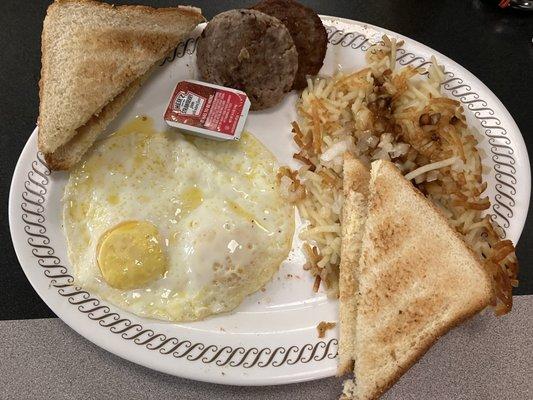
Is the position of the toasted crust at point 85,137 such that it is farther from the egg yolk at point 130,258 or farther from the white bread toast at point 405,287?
the white bread toast at point 405,287

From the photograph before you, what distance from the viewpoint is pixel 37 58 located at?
309cm

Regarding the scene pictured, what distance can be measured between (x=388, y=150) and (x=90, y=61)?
160cm

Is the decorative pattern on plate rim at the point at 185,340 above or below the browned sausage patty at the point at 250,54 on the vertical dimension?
below

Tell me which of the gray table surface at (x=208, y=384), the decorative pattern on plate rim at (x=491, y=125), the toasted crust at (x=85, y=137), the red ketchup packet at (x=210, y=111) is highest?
the decorative pattern on plate rim at (x=491, y=125)

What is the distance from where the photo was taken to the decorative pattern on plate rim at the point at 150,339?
7.18 feet

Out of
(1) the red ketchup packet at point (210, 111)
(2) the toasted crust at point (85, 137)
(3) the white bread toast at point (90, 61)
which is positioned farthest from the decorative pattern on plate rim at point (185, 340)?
(1) the red ketchup packet at point (210, 111)

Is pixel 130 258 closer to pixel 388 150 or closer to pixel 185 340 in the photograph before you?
pixel 185 340

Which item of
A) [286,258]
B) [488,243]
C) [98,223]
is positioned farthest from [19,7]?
[488,243]

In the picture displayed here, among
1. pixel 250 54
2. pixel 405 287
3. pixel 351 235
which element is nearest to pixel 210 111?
pixel 250 54

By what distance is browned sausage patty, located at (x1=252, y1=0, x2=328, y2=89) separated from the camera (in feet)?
8.61

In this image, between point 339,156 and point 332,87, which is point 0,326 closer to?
point 339,156

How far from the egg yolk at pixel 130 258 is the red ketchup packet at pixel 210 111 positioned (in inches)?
24.6

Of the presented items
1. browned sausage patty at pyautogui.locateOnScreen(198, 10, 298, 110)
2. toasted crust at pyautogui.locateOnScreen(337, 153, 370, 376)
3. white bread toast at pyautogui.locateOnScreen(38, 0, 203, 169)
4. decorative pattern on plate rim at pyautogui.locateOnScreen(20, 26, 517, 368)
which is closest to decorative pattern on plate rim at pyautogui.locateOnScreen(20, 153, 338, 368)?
decorative pattern on plate rim at pyautogui.locateOnScreen(20, 26, 517, 368)

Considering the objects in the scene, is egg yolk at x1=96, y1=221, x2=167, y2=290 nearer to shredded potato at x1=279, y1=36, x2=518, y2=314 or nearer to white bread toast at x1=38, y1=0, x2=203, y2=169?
white bread toast at x1=38, y1=0, x2=203, y2=169
